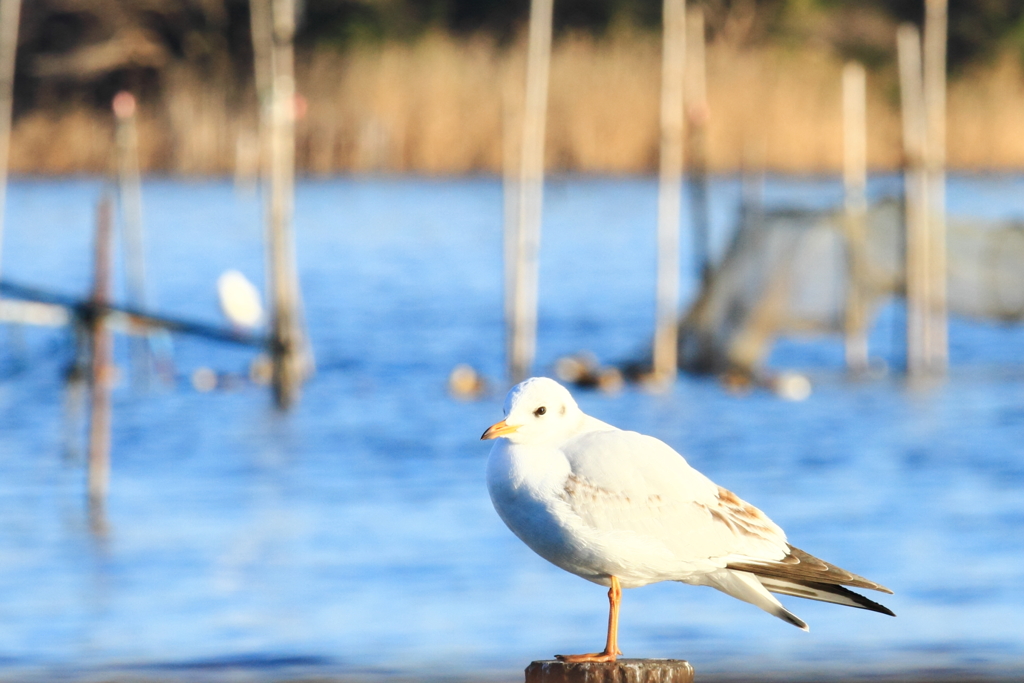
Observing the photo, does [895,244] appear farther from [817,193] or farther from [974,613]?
[817,193]

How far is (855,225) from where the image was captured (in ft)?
63.0

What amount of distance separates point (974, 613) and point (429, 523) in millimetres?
4626

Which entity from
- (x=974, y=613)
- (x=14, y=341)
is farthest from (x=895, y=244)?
(x=14, y=341)

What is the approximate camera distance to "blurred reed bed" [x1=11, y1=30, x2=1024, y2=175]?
118 feet

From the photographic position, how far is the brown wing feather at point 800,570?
498 centimetres

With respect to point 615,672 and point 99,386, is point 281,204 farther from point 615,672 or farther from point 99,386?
point 615,672

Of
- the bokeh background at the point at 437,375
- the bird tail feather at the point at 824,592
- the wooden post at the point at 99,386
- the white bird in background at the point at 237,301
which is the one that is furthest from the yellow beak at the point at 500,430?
the white bird in background at the point at 237,301

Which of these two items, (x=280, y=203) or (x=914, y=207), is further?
(x=914, y=207)

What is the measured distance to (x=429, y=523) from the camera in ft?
47.6

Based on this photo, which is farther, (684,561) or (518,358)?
(518,358)

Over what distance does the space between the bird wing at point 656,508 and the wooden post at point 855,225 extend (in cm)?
1405

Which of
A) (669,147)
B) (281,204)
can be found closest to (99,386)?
(281,204)

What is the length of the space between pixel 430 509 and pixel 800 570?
1021 cm

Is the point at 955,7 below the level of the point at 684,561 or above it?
above
